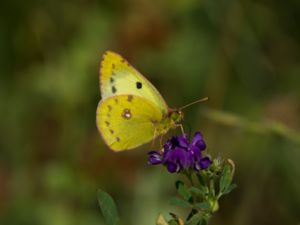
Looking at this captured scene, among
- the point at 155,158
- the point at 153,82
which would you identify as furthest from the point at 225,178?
the point at 153,82

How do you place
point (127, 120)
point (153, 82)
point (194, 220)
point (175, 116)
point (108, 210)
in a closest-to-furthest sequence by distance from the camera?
point (194, 220) → point (108, 210) → point (175, 116) → point (127, 120) → point (153, 82)

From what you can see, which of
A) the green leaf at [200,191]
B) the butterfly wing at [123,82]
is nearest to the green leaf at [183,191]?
the green leaf at [200,191]

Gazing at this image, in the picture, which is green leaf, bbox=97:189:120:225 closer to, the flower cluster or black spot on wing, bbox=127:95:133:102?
the flower cluster

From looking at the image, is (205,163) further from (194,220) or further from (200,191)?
(194,220)

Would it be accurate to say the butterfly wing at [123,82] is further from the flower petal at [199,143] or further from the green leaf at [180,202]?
the green leaf at [180,202]

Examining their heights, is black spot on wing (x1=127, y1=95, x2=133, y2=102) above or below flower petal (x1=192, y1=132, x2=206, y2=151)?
above

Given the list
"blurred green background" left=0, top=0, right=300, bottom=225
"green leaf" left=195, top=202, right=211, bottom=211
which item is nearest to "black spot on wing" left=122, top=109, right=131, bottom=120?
"green leaf" left=195, top=202, right=211, bottom=211
